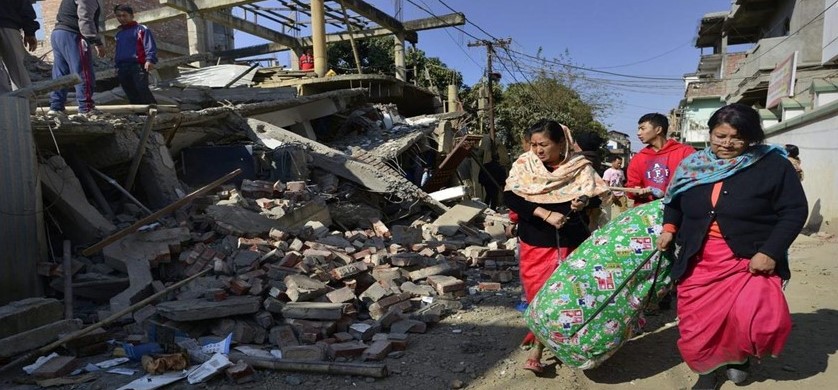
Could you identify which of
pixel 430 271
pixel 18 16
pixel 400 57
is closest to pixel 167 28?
pixel 400 57

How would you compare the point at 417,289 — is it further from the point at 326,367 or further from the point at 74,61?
the point at 74,61

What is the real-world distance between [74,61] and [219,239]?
2.81 meters

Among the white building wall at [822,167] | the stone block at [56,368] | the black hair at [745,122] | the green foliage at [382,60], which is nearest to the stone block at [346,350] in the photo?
the stone block at [56,368]

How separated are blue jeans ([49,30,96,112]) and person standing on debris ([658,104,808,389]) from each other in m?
6.16

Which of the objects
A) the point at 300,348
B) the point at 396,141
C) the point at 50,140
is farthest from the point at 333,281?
the point at 396,141

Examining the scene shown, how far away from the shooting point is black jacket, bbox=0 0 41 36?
537 centimetres

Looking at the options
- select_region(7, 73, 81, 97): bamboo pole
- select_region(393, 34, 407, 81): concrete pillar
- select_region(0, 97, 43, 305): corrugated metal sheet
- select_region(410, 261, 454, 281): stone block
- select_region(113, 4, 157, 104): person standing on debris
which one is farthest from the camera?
select_region(393, 34, 407, 81): concrete pillar

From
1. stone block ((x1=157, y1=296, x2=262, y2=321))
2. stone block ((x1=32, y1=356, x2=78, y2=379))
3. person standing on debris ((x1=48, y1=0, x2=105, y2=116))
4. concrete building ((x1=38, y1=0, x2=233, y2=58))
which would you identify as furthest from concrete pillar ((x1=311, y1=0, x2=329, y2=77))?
stone block ((x1=32, y1=356, x2=78, y2=379))

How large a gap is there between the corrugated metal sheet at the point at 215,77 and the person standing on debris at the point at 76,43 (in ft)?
17.7

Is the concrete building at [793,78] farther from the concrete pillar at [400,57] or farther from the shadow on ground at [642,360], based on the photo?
the concrete pillar at [400,57]

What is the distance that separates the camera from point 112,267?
4.59 m

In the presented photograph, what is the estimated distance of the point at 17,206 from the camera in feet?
13.3

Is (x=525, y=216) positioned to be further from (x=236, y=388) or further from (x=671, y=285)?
(x=236, y=388)

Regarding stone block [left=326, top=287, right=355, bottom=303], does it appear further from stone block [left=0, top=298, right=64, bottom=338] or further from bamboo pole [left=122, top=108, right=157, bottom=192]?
bamboo pole [left=122, top=108, right=157, bottom=192]
